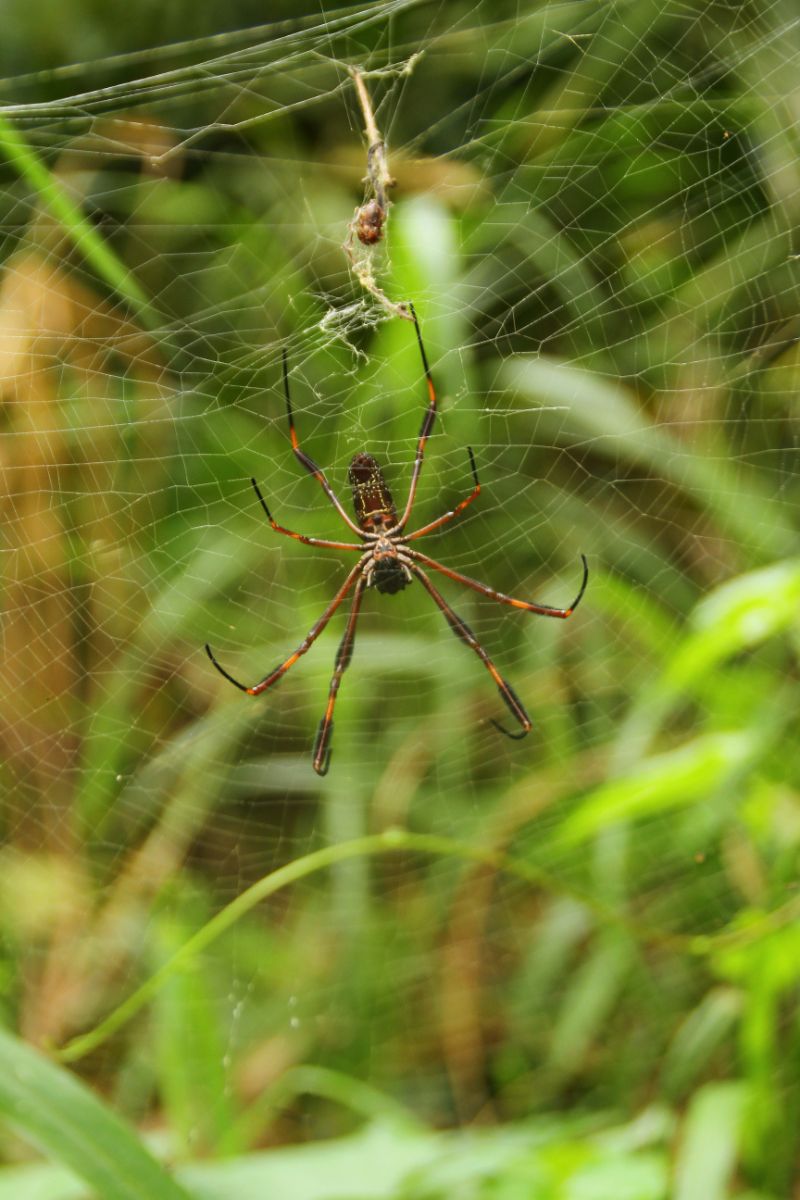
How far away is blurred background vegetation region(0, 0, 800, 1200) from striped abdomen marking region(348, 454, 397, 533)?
172 mm

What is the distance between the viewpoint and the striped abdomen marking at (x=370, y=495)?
1.69 metres

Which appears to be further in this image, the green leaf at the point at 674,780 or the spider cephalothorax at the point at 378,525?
the spider cephalothorax at the point at 378,525

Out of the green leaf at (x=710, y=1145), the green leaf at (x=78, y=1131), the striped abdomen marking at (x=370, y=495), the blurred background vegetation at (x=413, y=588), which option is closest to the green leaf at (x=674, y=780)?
the blurred background vegetation at (x=413, y=588)

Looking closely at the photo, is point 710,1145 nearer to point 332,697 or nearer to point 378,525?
point 332,697

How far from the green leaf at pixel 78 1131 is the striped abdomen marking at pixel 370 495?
1.03 m

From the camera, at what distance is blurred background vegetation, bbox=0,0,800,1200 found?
1895 millimetres

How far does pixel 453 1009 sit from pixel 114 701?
3.93 ft

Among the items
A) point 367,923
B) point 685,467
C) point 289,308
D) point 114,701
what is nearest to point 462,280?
point 289,308

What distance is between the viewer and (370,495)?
1.77 m

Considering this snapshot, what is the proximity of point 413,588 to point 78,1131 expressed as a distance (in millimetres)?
1464

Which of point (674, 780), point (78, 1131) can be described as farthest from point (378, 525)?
point (78, 1131)

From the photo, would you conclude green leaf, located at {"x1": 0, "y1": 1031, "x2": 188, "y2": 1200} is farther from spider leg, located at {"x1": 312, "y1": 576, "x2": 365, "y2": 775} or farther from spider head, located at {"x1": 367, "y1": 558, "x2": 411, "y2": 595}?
spider head, located at {"x1": 367, "y1": 558, "x2": 411, "y2": 595}

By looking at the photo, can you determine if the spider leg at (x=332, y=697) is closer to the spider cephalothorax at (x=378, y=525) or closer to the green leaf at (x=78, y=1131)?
the spider cephalothorax at (x=378, y=525)

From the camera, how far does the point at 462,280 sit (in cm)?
198
